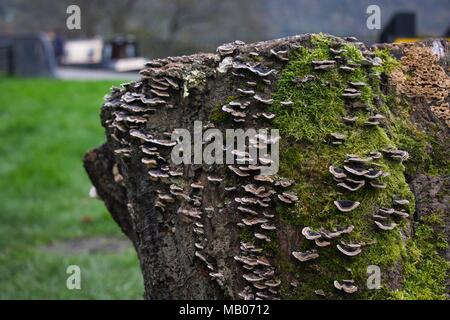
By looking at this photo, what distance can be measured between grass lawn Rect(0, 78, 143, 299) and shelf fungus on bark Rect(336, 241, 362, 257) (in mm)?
3277

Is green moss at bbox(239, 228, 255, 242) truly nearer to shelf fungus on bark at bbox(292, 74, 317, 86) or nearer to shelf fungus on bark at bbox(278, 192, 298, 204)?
shelf fungus on bark at bbox(278, 192, 298, 204)

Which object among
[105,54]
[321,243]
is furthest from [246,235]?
[105,54]

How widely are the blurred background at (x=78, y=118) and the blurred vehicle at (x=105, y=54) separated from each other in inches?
1.9

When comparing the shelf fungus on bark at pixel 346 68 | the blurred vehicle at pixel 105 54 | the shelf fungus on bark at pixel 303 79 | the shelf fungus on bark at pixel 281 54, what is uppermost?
the blurred vehicle at pixel 105 54

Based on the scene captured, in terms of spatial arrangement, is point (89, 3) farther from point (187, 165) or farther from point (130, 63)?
point (187, 165)

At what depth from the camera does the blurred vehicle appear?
22.3 m

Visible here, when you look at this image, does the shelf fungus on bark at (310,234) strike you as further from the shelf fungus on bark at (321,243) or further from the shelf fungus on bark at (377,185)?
the shelf fungus on bark at (377,185)

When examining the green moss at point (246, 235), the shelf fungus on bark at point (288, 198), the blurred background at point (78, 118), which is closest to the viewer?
the shelf fungus on bark at point (288, 198)

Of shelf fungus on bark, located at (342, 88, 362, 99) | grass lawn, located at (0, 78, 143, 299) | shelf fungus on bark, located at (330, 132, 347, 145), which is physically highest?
shelf fungus on bark, located at (342, 88, 362, 99)

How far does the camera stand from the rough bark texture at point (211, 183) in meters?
2.78

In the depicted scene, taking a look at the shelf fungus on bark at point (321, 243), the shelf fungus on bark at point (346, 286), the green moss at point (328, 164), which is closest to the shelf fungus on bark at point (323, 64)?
the green moss at point (328, 164)

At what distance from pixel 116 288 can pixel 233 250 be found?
10.8ft

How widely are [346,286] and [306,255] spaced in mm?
214

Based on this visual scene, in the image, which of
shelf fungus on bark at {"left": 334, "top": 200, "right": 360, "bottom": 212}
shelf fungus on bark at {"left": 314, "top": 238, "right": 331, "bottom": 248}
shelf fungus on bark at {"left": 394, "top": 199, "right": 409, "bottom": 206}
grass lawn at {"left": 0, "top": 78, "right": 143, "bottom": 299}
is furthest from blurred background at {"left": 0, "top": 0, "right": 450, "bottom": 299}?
shelf fungus on bark at {"left": 314, "top": 238, "right": 331, "bottom": 248}
